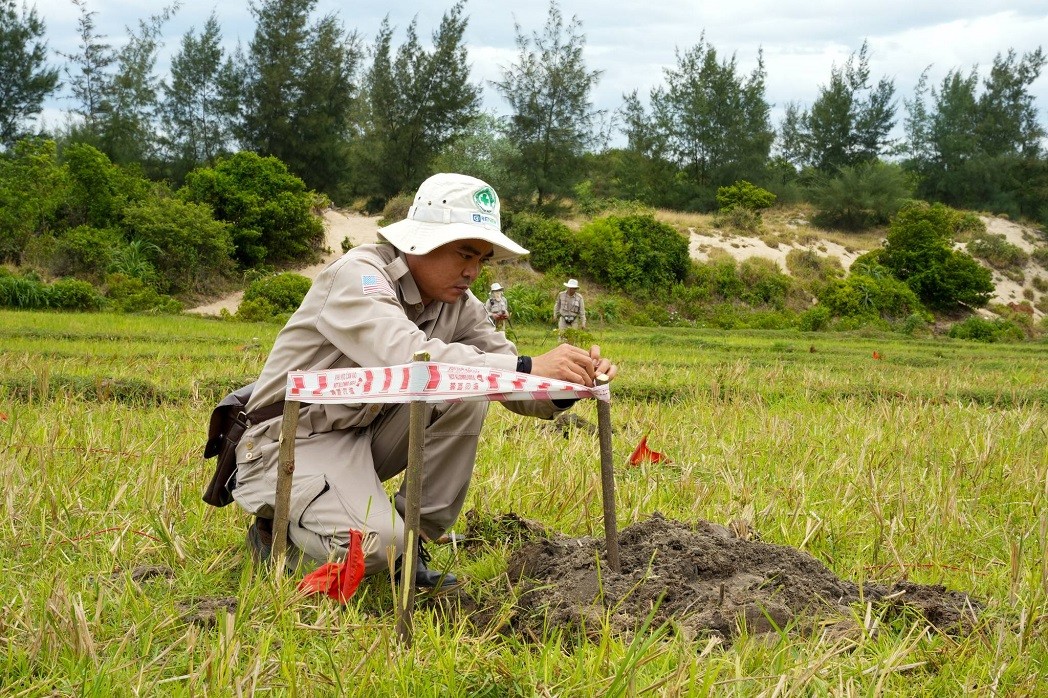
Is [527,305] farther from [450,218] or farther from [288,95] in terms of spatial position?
[450,218]

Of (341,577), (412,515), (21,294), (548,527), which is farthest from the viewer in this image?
(21,294)

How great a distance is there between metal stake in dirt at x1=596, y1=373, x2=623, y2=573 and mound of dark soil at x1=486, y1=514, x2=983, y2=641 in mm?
59

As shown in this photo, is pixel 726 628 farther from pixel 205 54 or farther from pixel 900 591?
pixel 205 54

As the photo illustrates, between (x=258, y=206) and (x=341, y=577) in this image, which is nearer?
(x=341, y=577)

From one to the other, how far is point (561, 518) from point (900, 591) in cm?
143

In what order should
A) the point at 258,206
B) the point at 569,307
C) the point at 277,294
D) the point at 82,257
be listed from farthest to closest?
the point at 258,206 → the point at 82,257 → the point at 277,294 → the point at 569,307

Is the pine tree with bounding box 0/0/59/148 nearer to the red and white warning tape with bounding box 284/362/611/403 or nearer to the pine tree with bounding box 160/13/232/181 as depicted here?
the pine tree with bounding box 160/13/232/181

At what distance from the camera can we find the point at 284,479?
2945mm

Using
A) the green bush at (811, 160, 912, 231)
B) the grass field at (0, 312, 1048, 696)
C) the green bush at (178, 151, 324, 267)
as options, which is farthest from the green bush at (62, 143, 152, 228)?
the green bush at (811, 160, 912, 231)

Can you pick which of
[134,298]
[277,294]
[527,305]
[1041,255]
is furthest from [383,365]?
[1041,255]

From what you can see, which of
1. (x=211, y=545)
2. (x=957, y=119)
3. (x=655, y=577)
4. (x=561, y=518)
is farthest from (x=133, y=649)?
(x=957, y=119)

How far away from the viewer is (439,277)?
3316 millimetres

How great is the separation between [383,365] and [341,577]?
0.63m

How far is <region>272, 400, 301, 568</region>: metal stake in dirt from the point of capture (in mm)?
2910
